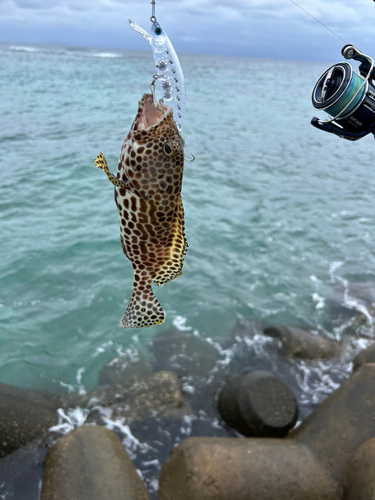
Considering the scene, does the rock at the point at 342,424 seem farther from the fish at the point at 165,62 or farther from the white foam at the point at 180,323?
the fish at the point at 165,62

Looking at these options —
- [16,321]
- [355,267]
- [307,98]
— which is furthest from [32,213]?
[307,98]

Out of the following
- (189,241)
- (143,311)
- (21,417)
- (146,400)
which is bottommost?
(146,400)

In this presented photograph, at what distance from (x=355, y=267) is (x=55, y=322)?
26.6ft

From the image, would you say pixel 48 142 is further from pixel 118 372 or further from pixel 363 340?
pixel 363 340

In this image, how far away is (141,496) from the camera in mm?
4945

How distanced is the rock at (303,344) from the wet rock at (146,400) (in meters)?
2.45

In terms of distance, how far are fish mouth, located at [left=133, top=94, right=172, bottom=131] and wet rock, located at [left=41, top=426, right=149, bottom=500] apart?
4036 millimetres

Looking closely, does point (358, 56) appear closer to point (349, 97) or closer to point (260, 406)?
point (349, 97)

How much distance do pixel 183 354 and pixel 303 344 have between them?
7.77ft

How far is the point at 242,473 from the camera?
15.6ft

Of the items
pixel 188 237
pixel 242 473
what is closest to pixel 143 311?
pixel 242 473

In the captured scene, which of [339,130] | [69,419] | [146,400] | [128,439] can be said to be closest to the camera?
[339,130]

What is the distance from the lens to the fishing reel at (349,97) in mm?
3900

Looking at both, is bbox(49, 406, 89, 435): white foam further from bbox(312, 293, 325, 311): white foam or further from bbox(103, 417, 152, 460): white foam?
bbox(312, 293, 325, 311): white foam
